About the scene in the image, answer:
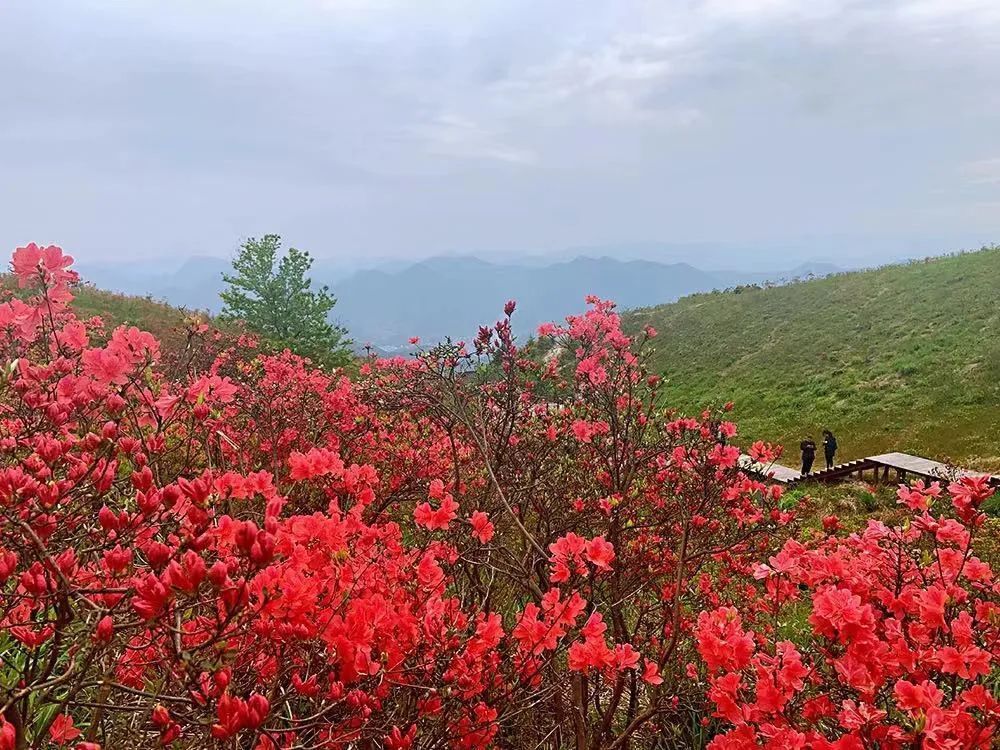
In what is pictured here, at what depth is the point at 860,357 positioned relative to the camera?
2581 cm

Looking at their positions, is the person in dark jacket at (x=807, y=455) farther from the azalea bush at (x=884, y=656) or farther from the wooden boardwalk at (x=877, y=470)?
the azalea bush at (x=884, y=656)

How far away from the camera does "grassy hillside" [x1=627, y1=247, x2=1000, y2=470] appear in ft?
58.9

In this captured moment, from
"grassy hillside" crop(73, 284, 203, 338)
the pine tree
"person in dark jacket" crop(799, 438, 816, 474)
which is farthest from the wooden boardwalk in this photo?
"grassy hillside" crop(73, 284, 203, 338)

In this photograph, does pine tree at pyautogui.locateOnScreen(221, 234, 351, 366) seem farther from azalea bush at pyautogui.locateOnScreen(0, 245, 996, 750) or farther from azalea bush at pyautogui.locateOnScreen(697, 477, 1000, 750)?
azalea bush at pyautogui.locateOnScreen(697, 477, 1000, 750)

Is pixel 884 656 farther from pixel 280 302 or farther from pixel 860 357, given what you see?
pixel 860 357

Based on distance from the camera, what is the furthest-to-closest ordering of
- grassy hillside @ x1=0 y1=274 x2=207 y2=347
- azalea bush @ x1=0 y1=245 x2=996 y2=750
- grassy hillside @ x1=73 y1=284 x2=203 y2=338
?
grassy hillside @ x1=73 y1=284 x2=203 y2=338 < grassy hillside @ x1=0 y1=274 x2=207 y2=347 < azalea bush @ x1=0 y1=245 x2=996 y2=750

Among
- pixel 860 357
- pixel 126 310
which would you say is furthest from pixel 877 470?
pixel 126 310

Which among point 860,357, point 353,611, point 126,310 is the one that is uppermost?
point 126,310

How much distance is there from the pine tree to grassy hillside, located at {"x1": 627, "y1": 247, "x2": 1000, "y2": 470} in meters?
11.1

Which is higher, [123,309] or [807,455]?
[123,309]

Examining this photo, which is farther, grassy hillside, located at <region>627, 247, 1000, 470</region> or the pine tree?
the pine tree

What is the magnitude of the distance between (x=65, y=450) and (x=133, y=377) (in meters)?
0.41

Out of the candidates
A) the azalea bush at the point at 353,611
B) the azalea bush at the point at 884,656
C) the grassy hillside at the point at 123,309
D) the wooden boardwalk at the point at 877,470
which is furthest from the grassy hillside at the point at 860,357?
the grassy hillside at the point at 123,309

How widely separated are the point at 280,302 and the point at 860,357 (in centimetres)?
2305
